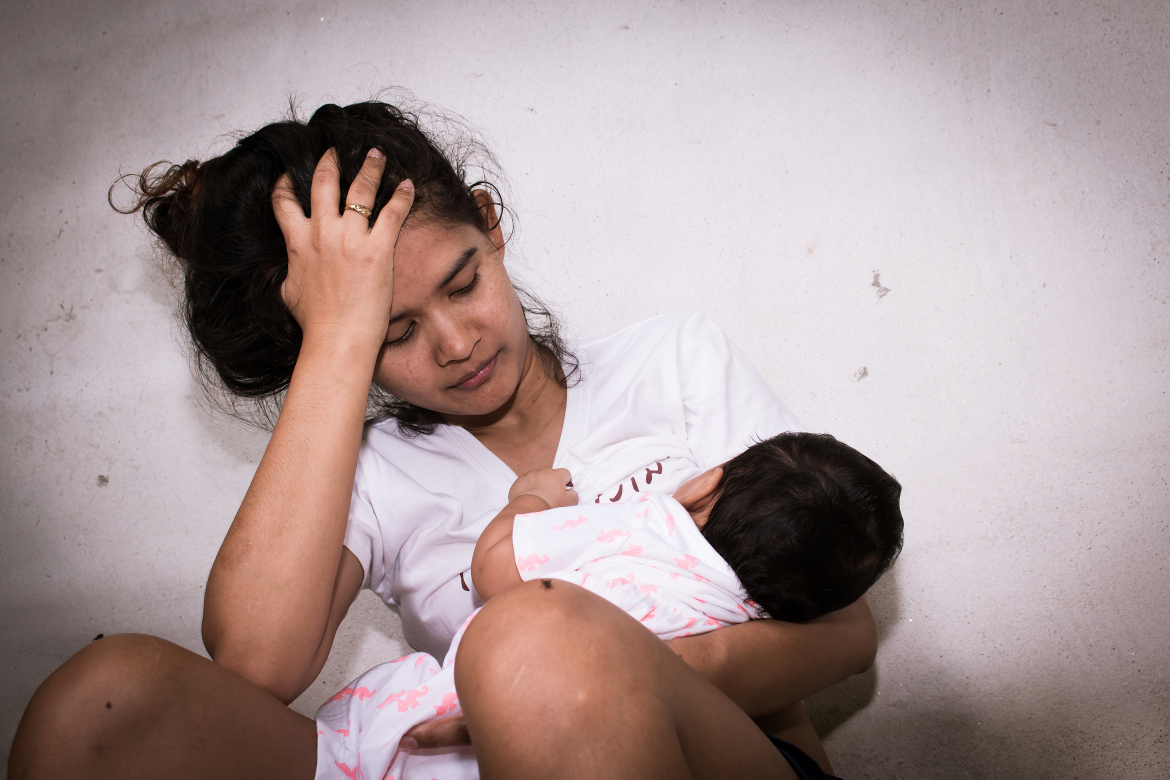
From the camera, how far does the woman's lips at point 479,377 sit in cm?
87

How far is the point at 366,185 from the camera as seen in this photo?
2.62 feet

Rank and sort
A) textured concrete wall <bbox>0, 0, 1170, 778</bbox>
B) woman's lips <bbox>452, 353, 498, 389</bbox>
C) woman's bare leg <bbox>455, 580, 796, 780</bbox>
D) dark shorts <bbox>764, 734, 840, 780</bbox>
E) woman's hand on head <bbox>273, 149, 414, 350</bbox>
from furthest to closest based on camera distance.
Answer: textured concrete wall <bbox>0, 0, 1170, 778</bbox> < woman's lips <bbox>452, 353, 498, 389</bbox> < woman's hand on head <bbox>273, 149, 414, 350</bbox> < dark shorts <bbox>764, 734, 840, 780</bbox> < woman's bare leg <bbox>455, 580, 796, 780</bbox>

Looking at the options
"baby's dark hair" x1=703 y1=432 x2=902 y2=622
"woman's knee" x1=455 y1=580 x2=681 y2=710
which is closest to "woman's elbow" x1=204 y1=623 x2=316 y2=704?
"woman's knee" x1=455 y1=580 x2=681 y2=710

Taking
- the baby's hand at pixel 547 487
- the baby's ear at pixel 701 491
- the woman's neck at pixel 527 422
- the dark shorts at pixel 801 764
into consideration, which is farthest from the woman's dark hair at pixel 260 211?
the dark shorts at pixel 801 764

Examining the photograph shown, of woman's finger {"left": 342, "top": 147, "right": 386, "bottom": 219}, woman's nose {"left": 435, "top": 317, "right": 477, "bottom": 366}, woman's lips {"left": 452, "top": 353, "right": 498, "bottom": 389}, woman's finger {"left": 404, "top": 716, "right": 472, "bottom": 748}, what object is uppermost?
woman's finger {"left": 342, "top": 147, "right": 386, "bottom": 219}

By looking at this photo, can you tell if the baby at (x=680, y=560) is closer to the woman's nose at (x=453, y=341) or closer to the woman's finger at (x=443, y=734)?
the woman's finger at (x=443, y=734)

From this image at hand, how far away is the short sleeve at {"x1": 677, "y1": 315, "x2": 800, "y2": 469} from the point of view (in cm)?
95

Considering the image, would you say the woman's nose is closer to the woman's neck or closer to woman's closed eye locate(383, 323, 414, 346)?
woman's closed eye locate(383, 323, 414, 346)

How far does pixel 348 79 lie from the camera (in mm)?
1448

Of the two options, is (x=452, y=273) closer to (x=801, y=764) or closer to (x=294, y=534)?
(x=294, y=534)

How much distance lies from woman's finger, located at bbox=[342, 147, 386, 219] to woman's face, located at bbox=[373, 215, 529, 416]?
6 cm

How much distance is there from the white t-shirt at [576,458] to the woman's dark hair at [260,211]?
0.21 m

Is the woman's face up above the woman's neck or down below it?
above

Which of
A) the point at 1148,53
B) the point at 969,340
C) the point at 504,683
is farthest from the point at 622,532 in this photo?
the point at 1148,53
